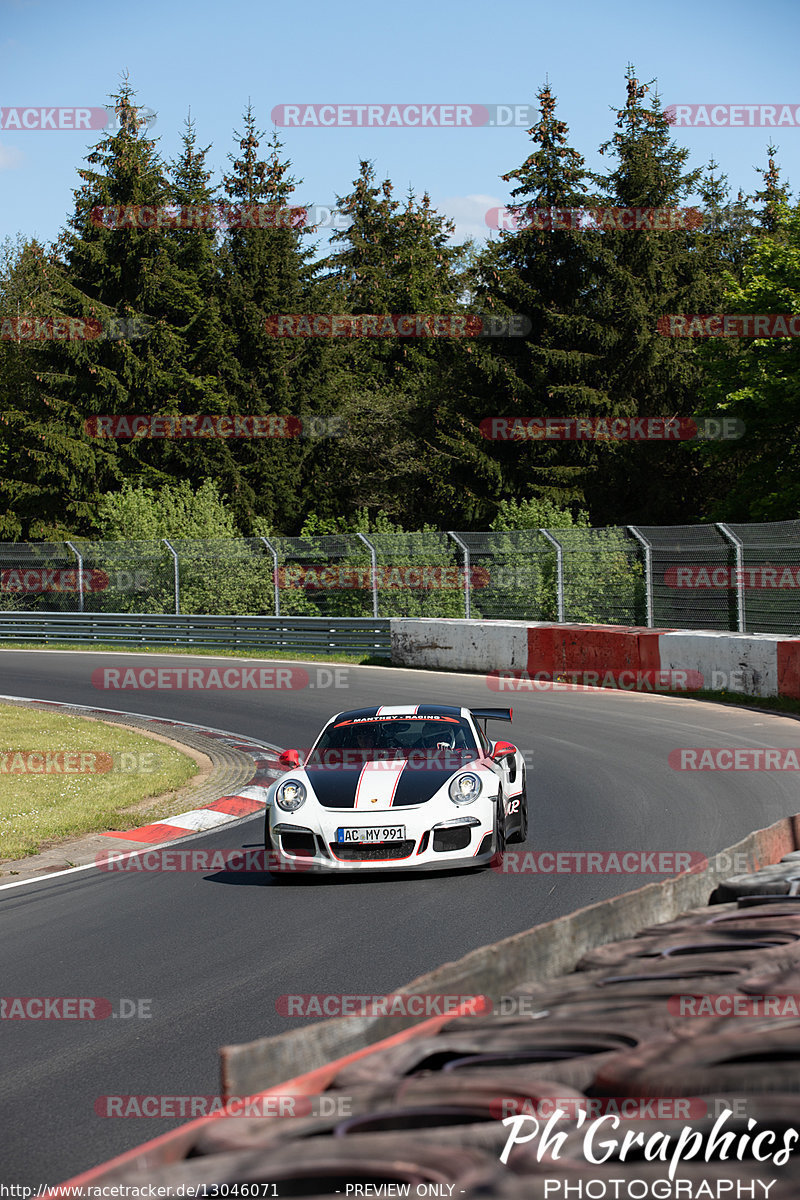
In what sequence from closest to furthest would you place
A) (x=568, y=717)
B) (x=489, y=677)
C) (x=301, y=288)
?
1. (x=568, y=717)
2. (x=489, y=677)
3. (x=301, y=288)

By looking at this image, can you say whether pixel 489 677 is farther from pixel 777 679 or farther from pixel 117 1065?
pixel 117 1065

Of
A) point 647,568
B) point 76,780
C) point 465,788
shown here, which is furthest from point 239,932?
point 647,568

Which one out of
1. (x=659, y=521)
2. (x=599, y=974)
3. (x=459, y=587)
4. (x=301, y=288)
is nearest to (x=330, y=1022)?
(x=599, y=974)

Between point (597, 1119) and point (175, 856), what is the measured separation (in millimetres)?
7688

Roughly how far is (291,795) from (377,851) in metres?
0.86

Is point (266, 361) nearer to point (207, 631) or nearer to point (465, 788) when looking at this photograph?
point (207, 631)

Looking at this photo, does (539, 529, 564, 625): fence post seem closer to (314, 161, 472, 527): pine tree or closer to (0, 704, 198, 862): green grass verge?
(0, 704, 198, 862): green grass verge

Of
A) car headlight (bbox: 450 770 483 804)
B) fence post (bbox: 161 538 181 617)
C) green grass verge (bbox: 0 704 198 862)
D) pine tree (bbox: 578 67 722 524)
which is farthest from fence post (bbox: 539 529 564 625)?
pine tree (bbox: 578 67 722 524)

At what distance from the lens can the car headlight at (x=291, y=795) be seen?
29.1ft

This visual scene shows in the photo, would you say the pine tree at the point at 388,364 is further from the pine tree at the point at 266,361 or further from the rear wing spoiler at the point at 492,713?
the rear wing spoiler at the point at 492,713

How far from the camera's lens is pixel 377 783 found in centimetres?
897

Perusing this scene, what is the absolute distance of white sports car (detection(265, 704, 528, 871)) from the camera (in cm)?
855

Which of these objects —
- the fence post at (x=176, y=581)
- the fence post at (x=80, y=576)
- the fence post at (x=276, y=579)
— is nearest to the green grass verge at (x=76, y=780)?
the fence post at (x=276, y=579)

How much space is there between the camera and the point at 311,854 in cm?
866
